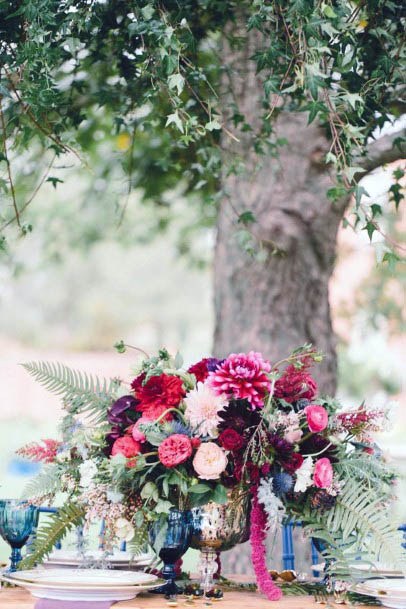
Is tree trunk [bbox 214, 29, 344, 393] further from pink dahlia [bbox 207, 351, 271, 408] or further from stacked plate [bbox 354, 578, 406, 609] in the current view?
stacked plate [bbox 354, 578, 406, 609]

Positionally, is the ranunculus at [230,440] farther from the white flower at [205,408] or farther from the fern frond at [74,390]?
the fern frond at [74,390]

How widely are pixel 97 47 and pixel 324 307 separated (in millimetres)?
1952

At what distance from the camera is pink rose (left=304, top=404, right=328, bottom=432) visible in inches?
76.2

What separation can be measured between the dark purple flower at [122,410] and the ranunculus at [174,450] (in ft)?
0.65

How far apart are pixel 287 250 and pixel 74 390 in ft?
6.23

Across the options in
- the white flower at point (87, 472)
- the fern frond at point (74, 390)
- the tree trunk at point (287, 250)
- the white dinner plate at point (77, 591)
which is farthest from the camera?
the tree trunk at point (287, 250)

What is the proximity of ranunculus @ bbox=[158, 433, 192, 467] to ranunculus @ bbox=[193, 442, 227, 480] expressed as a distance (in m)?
0.03

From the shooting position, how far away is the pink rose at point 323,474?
1.91 metres

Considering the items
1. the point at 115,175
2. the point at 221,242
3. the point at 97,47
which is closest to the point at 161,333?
the point at 115,175

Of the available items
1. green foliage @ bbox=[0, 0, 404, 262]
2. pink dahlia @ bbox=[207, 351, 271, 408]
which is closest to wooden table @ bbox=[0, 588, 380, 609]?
pink dahlia @ bbox=[207, 351, 271, 408]

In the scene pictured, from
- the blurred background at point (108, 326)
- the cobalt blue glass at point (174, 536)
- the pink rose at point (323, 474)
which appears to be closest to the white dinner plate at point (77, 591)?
the cobalt blue glass at point (174, 536)

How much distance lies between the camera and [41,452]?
220cm

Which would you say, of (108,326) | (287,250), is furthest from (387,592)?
(108,326)

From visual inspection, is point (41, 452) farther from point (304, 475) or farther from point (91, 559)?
point (304, 475)
